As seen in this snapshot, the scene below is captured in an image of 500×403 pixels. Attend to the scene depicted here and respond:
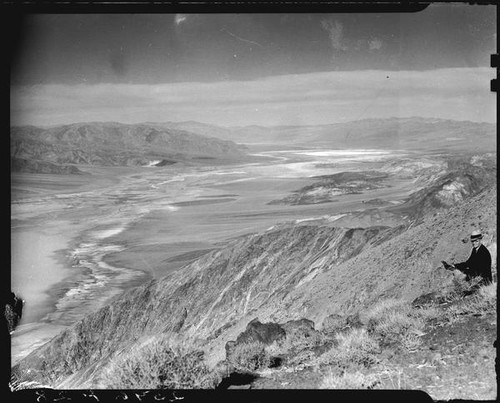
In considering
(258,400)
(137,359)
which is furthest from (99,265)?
(258,400)

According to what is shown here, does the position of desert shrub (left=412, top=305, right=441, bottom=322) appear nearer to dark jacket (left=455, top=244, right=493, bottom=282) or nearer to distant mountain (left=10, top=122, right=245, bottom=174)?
dark jacket (left=455, top=244, right=493, bottom=282)

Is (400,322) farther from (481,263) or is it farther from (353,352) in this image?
(481,263)

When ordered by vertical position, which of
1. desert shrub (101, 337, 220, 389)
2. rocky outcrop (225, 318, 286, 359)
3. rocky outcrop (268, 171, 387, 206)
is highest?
rocky outcrop (268, 171, 387, 206)

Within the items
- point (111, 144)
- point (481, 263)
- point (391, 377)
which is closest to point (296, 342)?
point (391, 377)

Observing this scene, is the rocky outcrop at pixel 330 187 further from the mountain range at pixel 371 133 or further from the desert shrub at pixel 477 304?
the desert shrub at pixel 477 304

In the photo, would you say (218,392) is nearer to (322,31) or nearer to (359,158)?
(359,158)

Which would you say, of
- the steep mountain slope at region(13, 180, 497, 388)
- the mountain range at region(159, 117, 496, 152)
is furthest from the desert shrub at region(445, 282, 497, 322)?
the mountain range at region(159, 117, 496, 152)
